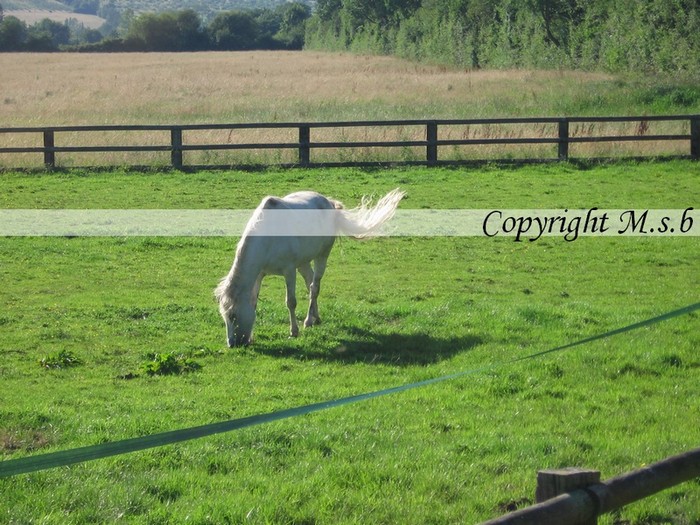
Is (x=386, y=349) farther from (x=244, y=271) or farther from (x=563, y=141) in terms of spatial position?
(x=563, y=141)

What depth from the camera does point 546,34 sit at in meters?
61.2

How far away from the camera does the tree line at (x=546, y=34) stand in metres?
45.2

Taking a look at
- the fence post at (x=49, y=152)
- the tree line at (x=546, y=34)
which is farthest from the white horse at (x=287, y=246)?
the tree line at (x=546, y=34)

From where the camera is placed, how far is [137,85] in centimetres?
4847

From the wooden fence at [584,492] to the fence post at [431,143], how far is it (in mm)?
20823

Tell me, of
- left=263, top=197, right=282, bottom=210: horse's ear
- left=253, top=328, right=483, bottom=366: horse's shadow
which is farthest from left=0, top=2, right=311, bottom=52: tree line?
left=253, top=328, right=483, bottom=366: horse's shadow

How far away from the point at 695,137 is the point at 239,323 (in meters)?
17.9

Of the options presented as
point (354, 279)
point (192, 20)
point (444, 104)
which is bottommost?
point (354, 279)

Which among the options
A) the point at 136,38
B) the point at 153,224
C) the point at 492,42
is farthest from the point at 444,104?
the point at 136,38

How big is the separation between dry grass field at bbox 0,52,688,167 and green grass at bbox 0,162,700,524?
1018 centimetres

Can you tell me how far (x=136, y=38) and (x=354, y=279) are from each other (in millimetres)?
114319

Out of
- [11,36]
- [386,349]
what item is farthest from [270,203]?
[11,36]

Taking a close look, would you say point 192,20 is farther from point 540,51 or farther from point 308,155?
point 308,155

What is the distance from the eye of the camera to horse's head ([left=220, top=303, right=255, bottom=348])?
9.80 metres
